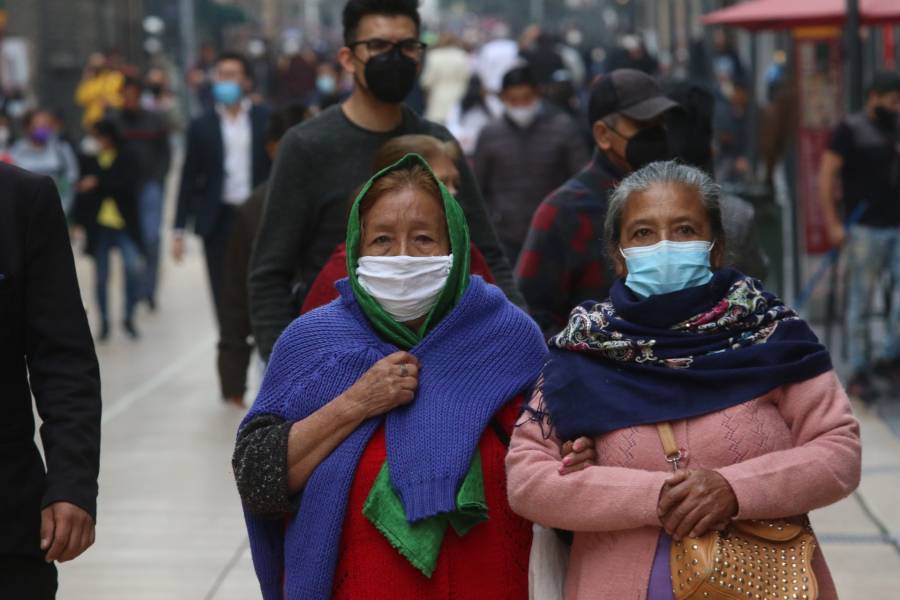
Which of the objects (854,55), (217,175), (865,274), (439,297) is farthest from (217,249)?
(439,297)

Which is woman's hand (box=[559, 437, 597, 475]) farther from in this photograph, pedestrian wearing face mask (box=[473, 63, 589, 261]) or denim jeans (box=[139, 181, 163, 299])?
denim jeans (box=[139, 181, 163, 299])

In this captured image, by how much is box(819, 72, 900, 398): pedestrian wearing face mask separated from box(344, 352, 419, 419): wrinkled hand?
6.99 m

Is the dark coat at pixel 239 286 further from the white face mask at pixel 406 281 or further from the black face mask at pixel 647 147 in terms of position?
the white face mask at pixel 406 281

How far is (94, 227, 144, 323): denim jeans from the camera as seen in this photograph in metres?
14.0

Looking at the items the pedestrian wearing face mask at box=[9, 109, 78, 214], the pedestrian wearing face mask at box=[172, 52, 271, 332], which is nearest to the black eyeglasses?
the pedestrian wearing face mask at box=[172, 52, 271, 332]

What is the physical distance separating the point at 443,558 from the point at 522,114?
23.8 feet

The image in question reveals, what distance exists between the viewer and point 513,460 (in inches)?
140

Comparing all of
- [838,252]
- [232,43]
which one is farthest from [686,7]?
[838,252]

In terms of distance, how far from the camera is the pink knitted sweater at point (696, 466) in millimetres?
3408

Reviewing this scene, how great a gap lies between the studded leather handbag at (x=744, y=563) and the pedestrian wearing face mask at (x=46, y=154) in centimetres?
1505

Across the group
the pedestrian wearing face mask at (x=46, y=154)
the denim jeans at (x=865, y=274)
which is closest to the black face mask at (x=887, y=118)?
the denim jeans at (x=865, y=274)

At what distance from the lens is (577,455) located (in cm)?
351

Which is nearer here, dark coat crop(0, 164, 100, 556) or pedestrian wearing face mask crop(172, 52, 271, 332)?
dark coat crop(0, 164, 100, 556)

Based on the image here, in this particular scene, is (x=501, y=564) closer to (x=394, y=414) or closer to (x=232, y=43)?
(x=394, y=414)
